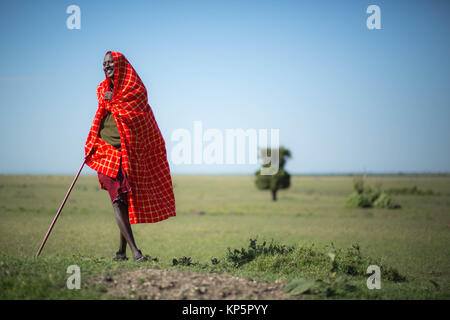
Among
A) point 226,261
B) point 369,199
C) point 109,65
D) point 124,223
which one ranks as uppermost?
point 109,65

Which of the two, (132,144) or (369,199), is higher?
(132,144)

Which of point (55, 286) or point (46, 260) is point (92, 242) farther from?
point (55, 286)

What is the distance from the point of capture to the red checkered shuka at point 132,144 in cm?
Result: 577

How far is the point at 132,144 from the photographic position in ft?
19.2

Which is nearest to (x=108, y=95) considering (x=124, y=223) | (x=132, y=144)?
(x=132, y=144)

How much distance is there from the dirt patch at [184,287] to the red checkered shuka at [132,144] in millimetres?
1614

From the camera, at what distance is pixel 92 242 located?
11.6 meters

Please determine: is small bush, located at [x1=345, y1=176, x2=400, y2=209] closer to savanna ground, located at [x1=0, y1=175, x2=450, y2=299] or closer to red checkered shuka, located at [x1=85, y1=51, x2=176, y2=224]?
savanna ground, located at [x1=0, y1=175, x2=450, y2=299]

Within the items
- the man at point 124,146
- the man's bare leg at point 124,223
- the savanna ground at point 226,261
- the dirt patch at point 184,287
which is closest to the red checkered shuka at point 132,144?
the man at point 124,146

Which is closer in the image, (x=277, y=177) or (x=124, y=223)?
(x=124, y=223)

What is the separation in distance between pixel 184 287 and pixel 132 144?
2.64 m

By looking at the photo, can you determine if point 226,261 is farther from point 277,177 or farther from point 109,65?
point 277,177
